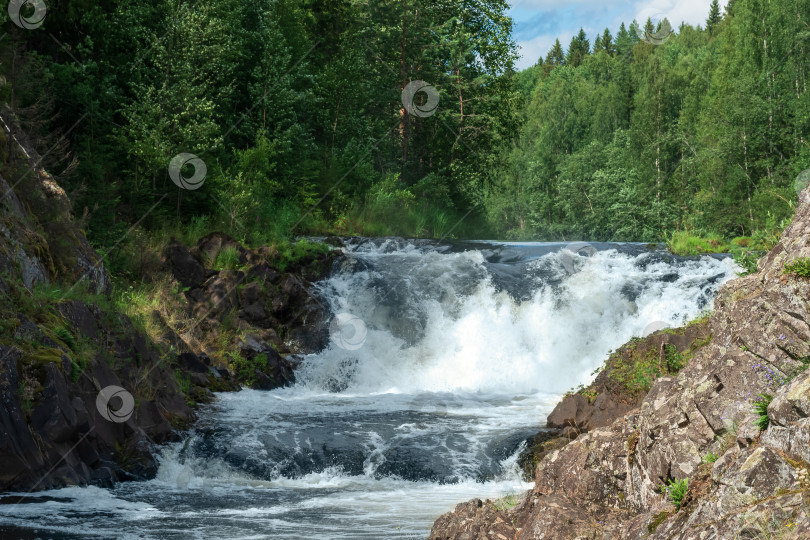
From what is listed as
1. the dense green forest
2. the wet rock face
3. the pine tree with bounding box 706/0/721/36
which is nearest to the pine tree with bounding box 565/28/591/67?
the pine tree with bounding box 706/0/721/36

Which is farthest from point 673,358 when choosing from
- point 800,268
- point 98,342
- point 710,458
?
point 98,342

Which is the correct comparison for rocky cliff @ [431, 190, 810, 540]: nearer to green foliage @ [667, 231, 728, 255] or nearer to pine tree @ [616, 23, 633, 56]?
green foliage @ [667, 231, 728, 255]

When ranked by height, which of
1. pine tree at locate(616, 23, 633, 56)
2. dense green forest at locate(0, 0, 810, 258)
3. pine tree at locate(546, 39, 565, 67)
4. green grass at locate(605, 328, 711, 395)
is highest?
pine tree at locate(546, 39, 565, 67)

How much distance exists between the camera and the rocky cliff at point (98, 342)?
9.26 metres

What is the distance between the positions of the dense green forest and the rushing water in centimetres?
499

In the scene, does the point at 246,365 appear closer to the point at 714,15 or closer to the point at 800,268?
the point at 800,268

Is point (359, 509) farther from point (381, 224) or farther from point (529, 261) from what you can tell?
point (381, 224)

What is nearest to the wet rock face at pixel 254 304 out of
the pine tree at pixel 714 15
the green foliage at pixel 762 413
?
the green foliage at pixel 762 413

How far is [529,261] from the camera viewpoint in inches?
882

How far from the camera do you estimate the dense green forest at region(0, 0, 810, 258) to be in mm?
20844

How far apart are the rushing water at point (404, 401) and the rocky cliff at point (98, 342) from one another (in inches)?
20.1

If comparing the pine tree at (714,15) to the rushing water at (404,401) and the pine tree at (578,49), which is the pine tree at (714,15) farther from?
the rushing water at (404,401)

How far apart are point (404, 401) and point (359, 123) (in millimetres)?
21212

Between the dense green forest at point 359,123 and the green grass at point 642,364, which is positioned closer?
the green grass at point 642,364
